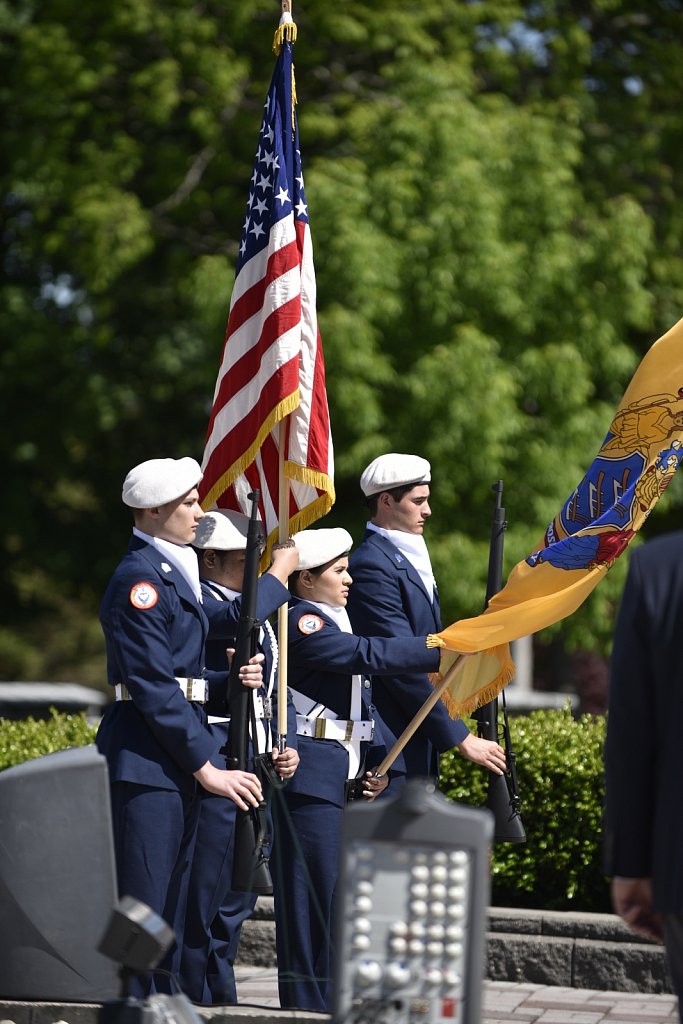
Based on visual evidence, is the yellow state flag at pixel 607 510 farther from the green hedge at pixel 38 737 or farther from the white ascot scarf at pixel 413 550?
the green hedge at pixel 38 737

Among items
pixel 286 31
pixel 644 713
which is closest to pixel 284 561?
pixel 286 31

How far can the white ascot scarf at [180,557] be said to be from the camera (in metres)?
5.81

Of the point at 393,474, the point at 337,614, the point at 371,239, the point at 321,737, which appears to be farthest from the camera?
the point at 371,239

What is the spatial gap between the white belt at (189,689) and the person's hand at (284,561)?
605mm

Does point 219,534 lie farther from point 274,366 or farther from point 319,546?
point 274,366

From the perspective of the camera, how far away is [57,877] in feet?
15.1

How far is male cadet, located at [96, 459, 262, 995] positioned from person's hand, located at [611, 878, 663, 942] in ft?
7.19

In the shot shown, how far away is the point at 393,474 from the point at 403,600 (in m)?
0.55

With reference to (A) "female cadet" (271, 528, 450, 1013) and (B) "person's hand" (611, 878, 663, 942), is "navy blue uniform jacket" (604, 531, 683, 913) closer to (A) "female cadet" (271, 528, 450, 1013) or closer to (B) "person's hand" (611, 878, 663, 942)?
(B) "person's hand" (611, 878, 663, 942)

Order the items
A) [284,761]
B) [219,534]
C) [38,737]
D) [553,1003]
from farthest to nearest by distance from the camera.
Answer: [38,737] → [553,1003] → [219,534] → [284,761]

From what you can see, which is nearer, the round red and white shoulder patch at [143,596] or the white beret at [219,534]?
the round red and white shoulder patch at [143,596]

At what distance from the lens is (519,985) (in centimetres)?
748

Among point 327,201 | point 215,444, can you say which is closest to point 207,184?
point 327,201

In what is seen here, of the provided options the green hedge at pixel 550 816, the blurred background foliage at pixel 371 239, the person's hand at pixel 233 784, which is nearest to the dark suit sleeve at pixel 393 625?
the person's hand at pixel 233 784
